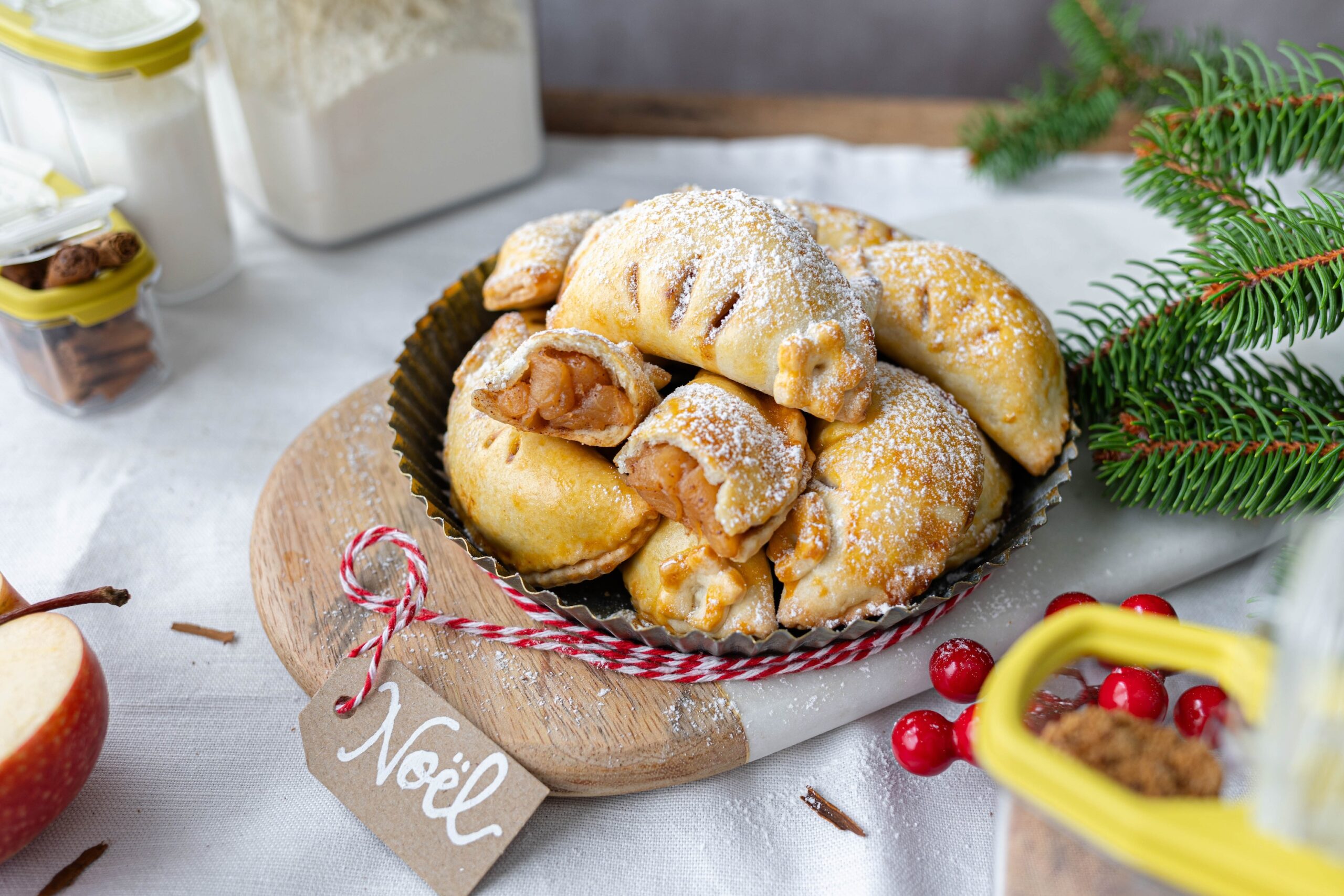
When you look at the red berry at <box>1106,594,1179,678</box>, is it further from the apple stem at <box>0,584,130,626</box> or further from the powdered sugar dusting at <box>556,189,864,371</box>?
the apple stem at <box>0,584,130,626</box>

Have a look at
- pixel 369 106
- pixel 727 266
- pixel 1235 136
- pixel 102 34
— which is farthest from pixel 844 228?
pixel 102 34

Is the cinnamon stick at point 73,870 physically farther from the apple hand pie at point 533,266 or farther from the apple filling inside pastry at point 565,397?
the apple hand pie at point 533,266

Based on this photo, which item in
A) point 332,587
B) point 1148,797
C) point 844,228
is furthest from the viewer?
point 844,228

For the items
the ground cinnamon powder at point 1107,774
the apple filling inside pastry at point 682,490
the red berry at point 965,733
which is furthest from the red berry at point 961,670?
the ground cinnamon powder at point 1107,774

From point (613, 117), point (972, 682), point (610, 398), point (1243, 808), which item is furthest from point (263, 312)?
point (1243, 808)

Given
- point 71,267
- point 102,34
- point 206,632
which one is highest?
point 102,34

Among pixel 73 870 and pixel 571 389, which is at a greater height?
pixel 571 389

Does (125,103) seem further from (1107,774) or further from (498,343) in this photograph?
(1107,774)
